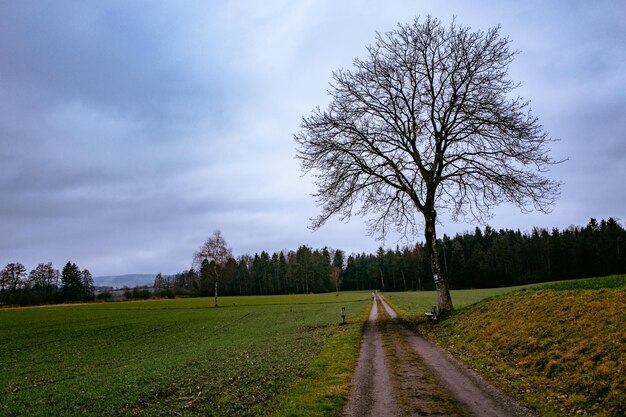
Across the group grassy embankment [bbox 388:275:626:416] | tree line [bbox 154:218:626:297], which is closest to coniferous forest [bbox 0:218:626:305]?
tree line [bbox 154:218:626:297]

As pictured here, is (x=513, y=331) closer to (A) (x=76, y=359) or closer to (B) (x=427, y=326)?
(B) (x=427, y=326)

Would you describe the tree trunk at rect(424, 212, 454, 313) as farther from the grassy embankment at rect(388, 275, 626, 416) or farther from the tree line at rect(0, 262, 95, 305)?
the tree line at rect(0, 262, 95, 305)

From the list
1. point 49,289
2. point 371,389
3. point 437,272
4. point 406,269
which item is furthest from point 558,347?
point 49,289

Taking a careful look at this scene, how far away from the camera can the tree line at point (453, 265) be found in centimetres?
10212

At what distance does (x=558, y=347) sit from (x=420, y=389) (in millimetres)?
4479

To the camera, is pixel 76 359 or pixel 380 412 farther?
pixel 76 359

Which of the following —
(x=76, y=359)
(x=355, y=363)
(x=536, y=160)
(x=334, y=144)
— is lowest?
(x=76, y=359)

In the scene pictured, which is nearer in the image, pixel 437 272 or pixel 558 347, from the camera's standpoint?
pixel 558 347

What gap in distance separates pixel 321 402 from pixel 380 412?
1.67 meters

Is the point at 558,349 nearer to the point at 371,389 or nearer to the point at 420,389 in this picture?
the point at 420,389

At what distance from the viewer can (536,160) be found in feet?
66.8

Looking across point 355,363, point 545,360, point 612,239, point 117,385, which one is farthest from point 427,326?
point 612,239

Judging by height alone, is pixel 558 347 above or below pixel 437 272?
below

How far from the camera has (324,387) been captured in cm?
1036
